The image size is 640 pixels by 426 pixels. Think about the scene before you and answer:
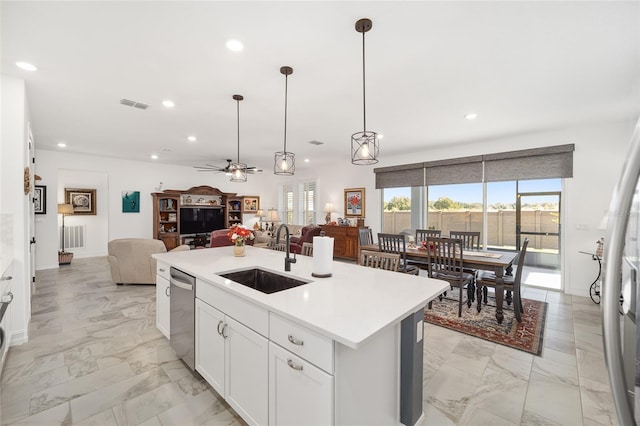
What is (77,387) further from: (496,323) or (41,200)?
(41,200)

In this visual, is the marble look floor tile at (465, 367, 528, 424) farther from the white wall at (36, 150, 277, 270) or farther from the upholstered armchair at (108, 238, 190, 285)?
the white wall at (36, 150, 277, 270)

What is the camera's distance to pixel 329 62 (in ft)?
8.41

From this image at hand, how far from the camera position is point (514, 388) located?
220 centimetres

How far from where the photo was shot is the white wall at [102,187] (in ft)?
20.6

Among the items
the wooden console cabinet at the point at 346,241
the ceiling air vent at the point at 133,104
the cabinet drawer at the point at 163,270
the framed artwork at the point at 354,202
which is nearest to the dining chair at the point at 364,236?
the wooden console cabinet at the point at 346,241

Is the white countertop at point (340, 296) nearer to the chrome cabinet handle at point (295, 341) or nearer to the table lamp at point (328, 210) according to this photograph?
the chrome cabinet handle at point (295, 341)

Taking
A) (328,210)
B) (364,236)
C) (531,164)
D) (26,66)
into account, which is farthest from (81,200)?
(531,164)

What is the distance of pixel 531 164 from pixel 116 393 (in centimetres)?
619

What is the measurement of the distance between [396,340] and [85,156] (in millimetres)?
8335

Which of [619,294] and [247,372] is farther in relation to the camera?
[247,372]

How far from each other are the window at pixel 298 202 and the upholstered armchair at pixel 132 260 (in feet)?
15.8

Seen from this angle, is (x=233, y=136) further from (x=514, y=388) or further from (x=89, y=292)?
(x=514, y=388)

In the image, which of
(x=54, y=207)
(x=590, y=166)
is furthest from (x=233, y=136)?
(x=590, y=166)

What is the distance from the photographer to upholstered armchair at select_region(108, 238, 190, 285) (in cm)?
464
